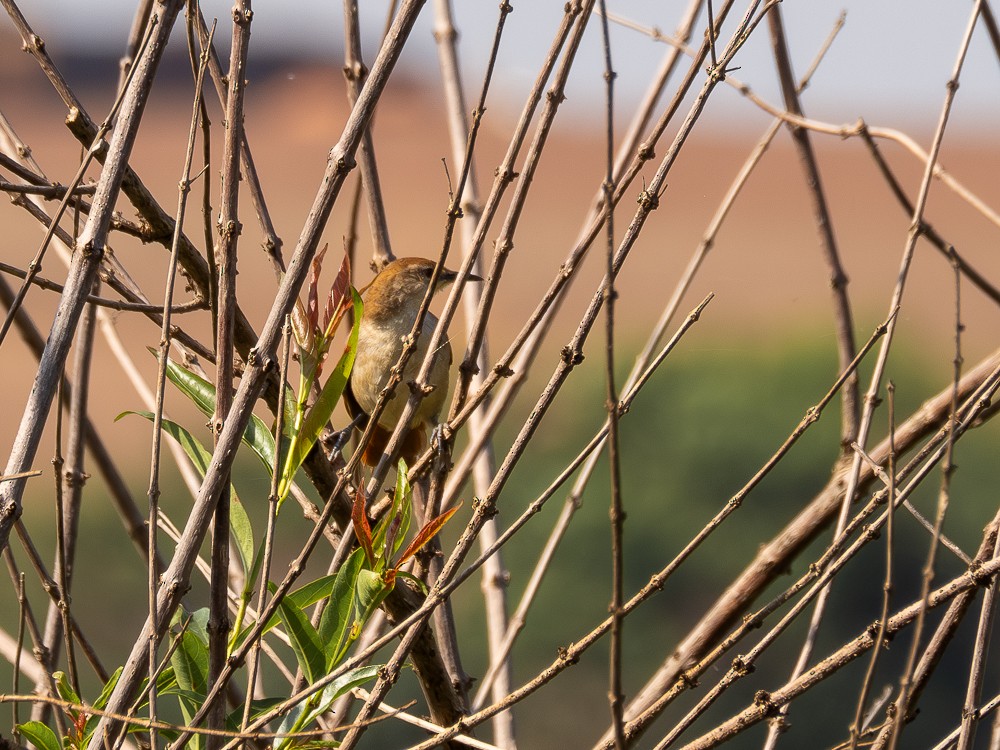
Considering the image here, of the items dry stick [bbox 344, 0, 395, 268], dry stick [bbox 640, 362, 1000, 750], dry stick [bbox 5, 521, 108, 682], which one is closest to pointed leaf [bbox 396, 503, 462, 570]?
dry stick [bbox 640, 362, 1000, 750]

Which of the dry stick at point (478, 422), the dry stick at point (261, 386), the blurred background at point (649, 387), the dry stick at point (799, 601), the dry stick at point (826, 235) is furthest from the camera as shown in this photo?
the blurred background at point (649, 387)

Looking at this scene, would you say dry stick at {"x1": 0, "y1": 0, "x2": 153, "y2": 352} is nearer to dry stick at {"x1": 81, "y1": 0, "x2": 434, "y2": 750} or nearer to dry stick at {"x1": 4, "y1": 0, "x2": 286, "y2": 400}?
dry stick at {"x1": 4, "y1": 0, "x2": 286, "y2": 400}

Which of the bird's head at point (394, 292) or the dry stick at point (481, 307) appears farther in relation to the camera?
the bird's head at point (394, 292)

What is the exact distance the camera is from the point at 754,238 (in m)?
40.6

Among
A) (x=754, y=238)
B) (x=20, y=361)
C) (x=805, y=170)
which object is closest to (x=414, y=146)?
(x=754, y=238)

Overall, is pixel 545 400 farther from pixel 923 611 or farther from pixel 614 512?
pixel 923 611

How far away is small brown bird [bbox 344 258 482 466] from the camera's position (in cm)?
375

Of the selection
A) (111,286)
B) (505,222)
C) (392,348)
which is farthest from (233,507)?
(392,348)

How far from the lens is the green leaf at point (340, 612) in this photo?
1622 mm

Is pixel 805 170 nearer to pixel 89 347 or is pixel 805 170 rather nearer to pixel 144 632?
pixel 89 347

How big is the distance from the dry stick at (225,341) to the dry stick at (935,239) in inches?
48.3

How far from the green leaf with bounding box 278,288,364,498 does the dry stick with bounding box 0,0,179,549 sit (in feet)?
1.36

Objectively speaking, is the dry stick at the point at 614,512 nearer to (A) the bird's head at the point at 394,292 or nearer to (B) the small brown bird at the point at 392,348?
(B) the small brown bird at the point at 392,348

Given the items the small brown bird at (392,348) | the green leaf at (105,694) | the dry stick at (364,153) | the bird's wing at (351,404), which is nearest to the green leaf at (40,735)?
the green leaf at (105,694)
